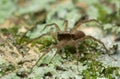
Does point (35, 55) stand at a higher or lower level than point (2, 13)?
lower

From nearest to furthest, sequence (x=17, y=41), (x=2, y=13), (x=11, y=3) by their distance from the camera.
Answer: (x=17, y=41) < (x=2, y=13) < (x=11, y=3)

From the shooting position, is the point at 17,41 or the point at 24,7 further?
the point at 24,7

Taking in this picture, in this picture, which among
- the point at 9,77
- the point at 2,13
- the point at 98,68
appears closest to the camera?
the point at 9,77

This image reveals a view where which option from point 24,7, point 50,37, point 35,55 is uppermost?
point 24,7

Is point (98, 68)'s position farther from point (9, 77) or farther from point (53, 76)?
point (9, 77)

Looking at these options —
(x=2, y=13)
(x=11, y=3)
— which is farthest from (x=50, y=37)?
(x=11, y=3)

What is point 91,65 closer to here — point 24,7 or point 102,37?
point 102,37

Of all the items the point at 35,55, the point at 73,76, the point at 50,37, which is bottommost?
the point at 73,76

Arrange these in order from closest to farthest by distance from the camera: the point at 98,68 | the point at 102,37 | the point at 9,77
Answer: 1. the point at 9,77
2. the point at 98,68
3. the point at 102,37

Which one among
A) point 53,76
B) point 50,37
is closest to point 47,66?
point 53,76
